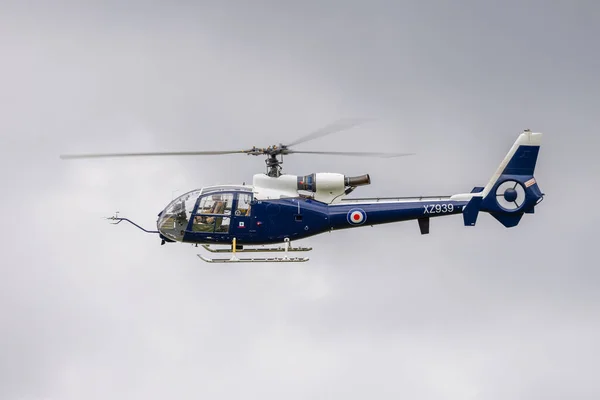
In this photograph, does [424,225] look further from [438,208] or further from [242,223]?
[242,223]

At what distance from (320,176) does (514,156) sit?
6.38m

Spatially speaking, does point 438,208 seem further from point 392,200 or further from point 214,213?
point 214,213

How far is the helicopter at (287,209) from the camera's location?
23125 mm

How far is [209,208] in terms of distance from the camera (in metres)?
23.1

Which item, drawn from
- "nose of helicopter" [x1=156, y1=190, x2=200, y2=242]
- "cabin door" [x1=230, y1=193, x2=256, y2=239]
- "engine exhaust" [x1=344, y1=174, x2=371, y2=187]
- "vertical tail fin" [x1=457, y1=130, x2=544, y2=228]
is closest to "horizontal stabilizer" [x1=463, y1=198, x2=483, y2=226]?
"vertical tail fin" [x1=457, y1=130, x2=544, y2=228]

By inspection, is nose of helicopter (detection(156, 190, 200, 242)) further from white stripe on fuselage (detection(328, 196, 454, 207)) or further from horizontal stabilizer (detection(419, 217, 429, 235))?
horizontal stabilizer (detection(419, 217, 429, 235))

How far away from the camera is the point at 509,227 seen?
24.4 metres

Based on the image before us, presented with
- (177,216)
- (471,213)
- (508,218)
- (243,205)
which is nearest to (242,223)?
(243,205)

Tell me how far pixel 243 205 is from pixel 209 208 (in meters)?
1.02

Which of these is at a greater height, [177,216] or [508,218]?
[177,216]

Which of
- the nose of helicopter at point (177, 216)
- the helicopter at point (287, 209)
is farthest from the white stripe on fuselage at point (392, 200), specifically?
the nose of helicopter at point (177, 216)

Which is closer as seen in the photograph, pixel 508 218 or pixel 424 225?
pixel 424 225

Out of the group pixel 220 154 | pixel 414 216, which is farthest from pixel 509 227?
pixel 220 154

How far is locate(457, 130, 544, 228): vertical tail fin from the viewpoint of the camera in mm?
24094
